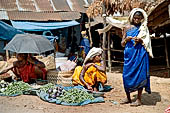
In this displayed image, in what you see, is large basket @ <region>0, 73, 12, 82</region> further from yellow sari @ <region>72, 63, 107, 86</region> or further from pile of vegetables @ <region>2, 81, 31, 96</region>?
yellow sari @ <region>72, 63, 107, 86</region>

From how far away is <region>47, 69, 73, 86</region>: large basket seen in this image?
6427mm

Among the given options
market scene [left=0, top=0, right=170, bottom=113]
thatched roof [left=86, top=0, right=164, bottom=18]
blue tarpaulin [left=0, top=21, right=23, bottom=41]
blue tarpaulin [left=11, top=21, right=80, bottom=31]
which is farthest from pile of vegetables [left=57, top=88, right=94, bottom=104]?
blue tarpaulin [left=11, top=21, right=80, bottom=31]

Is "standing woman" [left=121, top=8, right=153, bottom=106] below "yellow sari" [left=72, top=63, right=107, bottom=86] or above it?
above

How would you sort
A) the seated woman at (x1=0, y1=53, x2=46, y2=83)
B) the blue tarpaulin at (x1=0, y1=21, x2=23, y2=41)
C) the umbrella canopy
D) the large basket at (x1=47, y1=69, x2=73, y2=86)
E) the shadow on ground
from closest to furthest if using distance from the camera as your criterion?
the shadow on ground < the umbrella canopy < the large basket at (x1=47, y1=69, x2=73, y2=86) < the seated woman at (x1=0, y1=53, x2=46, y2=83) < the blue tarpaulin at (x1=0, y1=21, x2=23, y2=41)

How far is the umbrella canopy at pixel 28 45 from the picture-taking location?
6.29m

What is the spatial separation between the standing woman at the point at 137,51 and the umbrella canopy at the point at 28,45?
2409 millimetres

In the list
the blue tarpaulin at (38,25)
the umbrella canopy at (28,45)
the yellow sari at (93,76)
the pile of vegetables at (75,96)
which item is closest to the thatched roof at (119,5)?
the blue tarpaulin at (38,25)

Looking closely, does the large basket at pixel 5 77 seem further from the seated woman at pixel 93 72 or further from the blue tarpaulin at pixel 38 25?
the blue tarpaulin at pixel 38 25

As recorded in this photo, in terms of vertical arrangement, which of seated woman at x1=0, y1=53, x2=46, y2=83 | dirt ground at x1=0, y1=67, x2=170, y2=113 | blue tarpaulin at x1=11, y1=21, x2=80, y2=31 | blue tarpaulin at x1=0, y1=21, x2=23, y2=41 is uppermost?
blue tarpaulin at x1=11, y1=21, x2=80, y2=31

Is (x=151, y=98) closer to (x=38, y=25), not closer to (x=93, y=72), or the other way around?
(x=93, y=72)

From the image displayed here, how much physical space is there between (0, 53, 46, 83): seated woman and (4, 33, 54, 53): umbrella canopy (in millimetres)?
399

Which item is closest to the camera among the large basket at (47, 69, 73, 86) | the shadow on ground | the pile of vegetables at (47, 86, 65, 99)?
the shadow on ground

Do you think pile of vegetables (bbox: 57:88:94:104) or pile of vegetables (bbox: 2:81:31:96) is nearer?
pile of vegetables (bbox: 57:88:94:104)

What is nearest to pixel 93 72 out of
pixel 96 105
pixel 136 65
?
pixel 96 105
